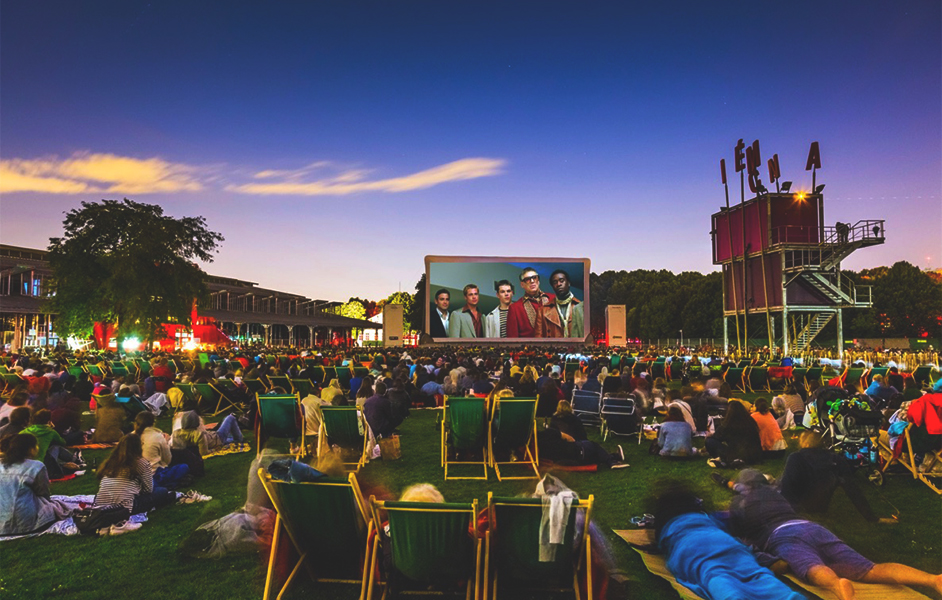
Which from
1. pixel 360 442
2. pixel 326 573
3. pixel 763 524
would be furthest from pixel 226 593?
pixel 360 442

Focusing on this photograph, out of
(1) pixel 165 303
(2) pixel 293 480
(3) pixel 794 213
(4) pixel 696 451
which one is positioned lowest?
(4) pixel 696 451

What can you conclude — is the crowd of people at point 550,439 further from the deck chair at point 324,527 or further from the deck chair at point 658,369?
the deck chair at point 658,369

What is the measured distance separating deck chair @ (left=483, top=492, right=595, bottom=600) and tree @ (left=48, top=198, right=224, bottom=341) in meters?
23.0

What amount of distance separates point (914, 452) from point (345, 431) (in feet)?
20.6

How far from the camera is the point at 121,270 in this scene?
22.9 metres

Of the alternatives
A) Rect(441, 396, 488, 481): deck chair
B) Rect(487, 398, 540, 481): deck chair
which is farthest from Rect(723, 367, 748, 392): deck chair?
Rect(441, 396, 488, 481): deck chair

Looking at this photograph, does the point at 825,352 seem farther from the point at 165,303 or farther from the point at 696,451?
the point at 165,303

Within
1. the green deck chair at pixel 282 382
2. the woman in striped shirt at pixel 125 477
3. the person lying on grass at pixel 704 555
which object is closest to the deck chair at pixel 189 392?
the green deck chair at pixel 282 382

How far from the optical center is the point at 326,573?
157 inches

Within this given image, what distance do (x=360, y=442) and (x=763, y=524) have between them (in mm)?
Result: 4970

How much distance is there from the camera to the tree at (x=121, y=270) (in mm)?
23266

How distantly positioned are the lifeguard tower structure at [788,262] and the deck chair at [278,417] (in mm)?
28736

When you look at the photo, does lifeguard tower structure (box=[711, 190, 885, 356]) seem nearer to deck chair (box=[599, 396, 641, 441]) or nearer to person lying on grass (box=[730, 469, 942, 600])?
deck chair (box=[599, 396, 641, 441])

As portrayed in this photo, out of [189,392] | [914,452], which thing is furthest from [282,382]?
[914,452]
